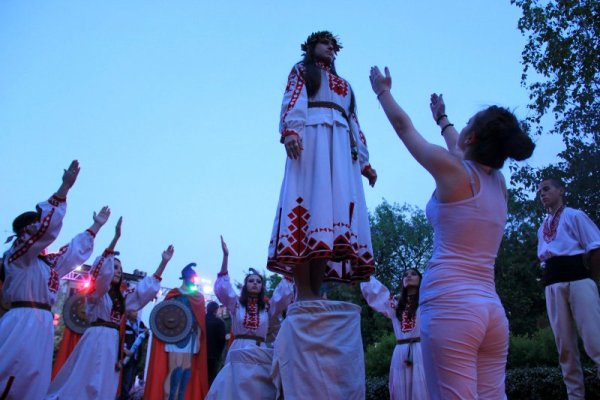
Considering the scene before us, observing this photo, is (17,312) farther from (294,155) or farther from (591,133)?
(591,133)

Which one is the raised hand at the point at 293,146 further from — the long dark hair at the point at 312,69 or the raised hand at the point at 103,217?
the raised hand at the point at 103,217

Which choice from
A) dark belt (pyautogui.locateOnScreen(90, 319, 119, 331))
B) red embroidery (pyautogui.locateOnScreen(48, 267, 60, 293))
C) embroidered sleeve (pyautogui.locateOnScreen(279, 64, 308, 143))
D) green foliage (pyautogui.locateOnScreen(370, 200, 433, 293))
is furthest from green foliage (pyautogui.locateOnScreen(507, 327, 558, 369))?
green foliage (pyautogui.locateOnScreen(370, 200, 433, 293))

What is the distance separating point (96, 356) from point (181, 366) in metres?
1.76

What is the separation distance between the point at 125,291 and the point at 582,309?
643 cm

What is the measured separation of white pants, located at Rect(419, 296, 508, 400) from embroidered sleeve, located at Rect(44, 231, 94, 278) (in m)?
4.46

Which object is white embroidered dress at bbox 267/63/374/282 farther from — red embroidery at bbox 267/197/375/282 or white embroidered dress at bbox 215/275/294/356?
white embroidered dress at bbox 215/275/294/356

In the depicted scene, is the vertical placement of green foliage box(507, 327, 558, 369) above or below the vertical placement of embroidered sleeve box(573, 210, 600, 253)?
below

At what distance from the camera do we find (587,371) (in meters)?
5.98

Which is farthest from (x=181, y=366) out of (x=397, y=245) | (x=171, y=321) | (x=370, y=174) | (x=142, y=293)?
(x=397, y=245)

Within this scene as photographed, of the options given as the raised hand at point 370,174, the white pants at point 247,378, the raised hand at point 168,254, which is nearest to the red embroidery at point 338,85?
the raised hand at point 370,174

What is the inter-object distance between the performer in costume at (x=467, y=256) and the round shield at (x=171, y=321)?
634cm

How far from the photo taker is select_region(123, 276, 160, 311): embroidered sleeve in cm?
765

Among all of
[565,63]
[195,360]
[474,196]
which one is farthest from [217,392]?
[565,63]

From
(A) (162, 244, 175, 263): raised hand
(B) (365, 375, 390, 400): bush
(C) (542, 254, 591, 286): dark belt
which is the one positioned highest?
(A) (162, 244, 175, 263): raised hand
